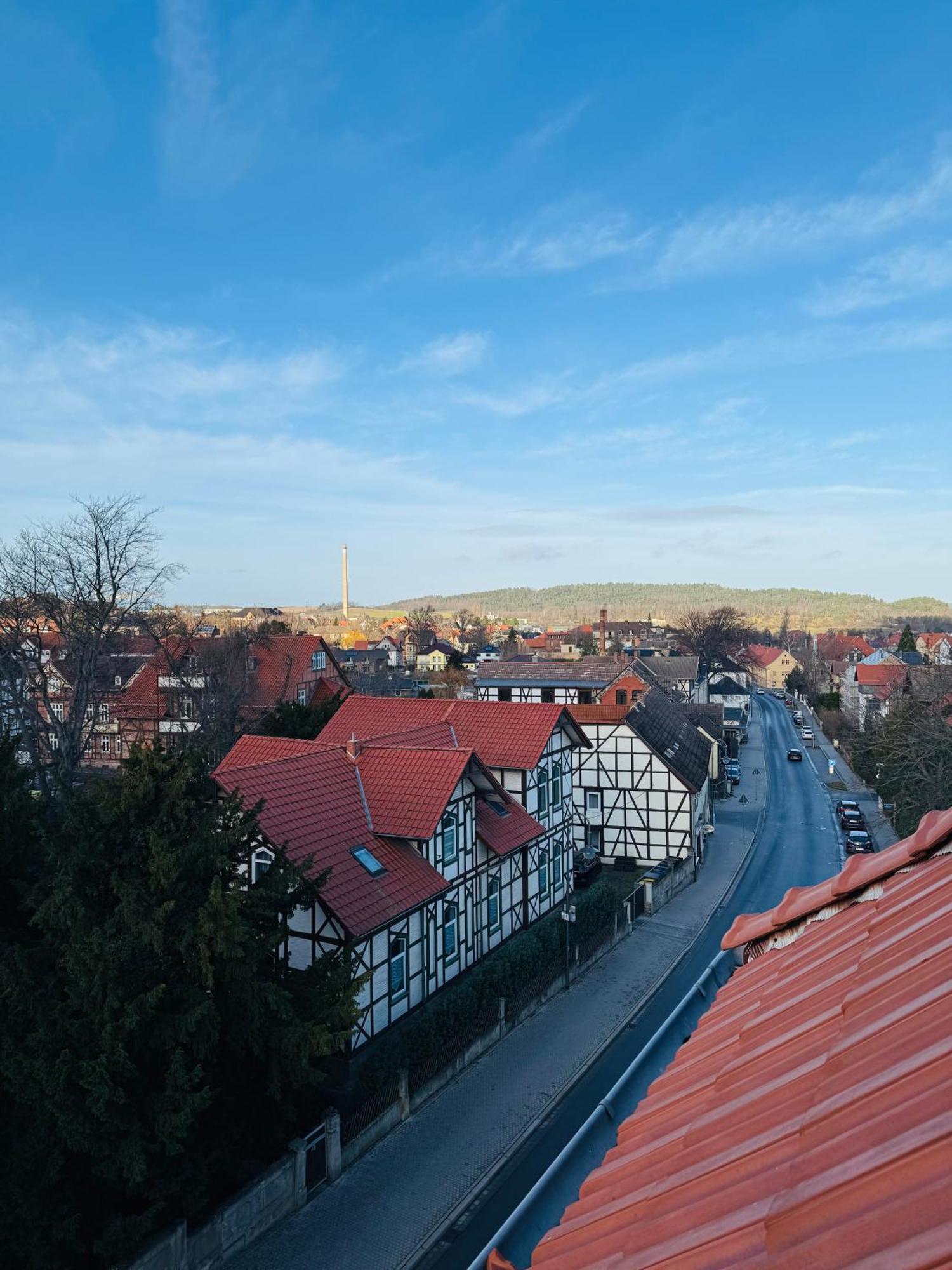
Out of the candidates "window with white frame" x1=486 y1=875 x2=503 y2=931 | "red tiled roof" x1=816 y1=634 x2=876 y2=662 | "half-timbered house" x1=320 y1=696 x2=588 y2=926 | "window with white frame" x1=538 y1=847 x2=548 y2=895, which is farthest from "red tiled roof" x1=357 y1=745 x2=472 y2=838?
"red tiled roof" x1=816 y1=634 x2=876 y2=662

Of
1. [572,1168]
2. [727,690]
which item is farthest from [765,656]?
[572,1168]

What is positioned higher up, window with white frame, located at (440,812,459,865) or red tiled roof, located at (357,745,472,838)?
red tiled roof, located at (357,745,472,838)

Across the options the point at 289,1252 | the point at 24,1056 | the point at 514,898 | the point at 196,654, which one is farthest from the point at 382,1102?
the point at 196,654

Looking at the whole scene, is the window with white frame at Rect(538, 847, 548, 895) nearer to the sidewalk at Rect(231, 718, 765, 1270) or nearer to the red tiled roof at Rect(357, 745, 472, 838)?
the sidewalk at Rect(231, 718, 765, 1270)

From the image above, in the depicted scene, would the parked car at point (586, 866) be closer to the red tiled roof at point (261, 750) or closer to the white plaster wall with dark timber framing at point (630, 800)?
the white plaster wall with dark timber framing at point (630, 800)

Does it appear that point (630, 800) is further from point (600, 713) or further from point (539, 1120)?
point (539, 1120)

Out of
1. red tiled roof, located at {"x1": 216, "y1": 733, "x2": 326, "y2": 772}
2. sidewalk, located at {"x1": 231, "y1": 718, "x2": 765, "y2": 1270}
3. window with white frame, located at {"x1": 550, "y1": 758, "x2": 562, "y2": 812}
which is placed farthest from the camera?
window with white frame, located at {"x1": 550, "y1": 758, "x2": 562, "y2": 812}
